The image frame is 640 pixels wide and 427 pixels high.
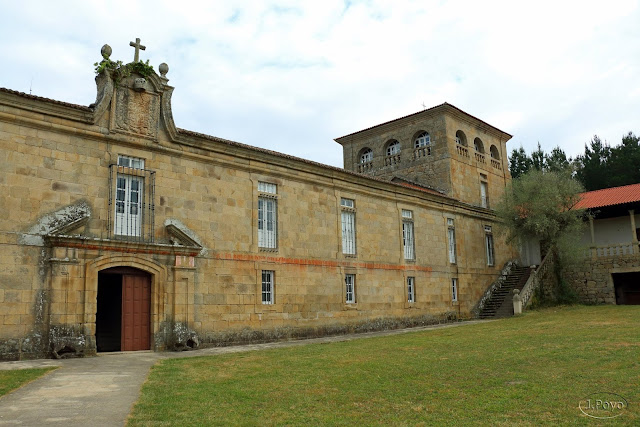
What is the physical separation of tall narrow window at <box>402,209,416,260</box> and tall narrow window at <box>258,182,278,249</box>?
7.51 metres

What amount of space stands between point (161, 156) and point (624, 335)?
13.4 m

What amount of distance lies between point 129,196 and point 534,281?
20074 mm

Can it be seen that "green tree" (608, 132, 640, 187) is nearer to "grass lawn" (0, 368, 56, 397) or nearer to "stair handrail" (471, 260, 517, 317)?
"stair handrail" (471, 260, 517, 317)

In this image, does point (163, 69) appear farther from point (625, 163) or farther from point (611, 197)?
point (625, 163)

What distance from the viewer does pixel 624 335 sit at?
1215 centimetres

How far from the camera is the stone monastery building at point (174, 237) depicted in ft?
41.8

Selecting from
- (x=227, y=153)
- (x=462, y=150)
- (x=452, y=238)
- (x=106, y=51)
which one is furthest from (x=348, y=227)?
(x=462, y=150)

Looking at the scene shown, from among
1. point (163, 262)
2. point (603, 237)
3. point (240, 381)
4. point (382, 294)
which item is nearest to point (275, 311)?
point (163, 262)

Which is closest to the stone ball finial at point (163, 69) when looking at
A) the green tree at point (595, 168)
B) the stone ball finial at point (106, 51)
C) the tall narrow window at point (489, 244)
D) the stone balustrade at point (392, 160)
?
the stone ball finial at point (106, 51)

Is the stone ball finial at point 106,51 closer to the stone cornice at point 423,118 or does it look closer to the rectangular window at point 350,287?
the rectangular window at point 350,287

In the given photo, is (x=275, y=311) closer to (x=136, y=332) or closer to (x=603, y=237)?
(x=136, y=332)

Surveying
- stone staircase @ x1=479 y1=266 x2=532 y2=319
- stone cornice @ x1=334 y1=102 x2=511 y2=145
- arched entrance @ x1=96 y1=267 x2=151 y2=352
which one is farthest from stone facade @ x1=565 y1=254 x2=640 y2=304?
arched entrance @ x1=96 y1=267 x2=151 y2=352

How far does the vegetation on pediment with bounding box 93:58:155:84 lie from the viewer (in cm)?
1444

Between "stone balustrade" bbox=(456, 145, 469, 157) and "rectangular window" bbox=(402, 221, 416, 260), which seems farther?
"stone balustrade" bbox=(456, 145, 469, 157)
